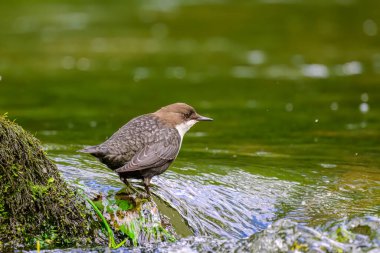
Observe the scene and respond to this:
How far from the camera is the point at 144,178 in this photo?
702 centimetres

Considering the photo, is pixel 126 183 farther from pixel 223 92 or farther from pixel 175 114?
pixel 223 92

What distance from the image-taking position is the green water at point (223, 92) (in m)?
8.00

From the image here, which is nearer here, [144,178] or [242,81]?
[144,178]

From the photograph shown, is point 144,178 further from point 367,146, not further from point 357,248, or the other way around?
point 367,146

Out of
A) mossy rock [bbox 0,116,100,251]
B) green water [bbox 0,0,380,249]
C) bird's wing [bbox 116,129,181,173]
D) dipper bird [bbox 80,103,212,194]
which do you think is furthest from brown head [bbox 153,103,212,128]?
mossy rock [bbox 0,116,100,251]

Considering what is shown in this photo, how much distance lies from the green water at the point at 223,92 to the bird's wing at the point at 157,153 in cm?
51

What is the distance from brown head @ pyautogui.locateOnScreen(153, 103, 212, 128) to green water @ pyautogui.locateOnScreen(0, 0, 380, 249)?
0.65 metres

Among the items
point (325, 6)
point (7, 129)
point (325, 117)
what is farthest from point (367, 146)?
point (325, 6)

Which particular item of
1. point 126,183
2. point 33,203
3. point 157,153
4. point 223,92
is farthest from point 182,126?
point 223,92

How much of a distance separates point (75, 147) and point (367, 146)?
407cm

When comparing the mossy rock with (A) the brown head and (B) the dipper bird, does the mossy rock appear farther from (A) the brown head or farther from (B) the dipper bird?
(A) the brown head

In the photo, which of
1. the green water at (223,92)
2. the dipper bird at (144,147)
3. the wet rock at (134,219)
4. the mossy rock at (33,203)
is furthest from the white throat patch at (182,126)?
the mossy rock at (33,203)

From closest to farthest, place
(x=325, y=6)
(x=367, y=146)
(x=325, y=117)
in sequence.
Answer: (x=367, y=146), (x=325, y=117), (x=325, y=6)

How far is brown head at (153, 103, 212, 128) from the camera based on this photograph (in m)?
7.54
